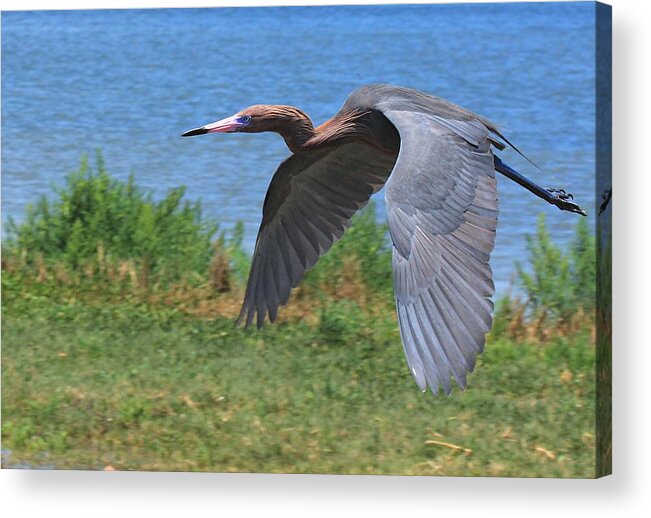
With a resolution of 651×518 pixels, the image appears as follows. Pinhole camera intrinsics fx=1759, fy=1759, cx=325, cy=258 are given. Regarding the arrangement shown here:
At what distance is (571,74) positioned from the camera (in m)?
6.11

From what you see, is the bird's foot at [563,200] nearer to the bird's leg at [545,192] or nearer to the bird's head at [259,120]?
the bird's leg at [545,192]

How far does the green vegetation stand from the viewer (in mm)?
6258

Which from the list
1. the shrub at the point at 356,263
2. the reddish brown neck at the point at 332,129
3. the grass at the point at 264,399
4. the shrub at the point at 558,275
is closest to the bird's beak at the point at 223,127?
the reddish brown neck at the point at 332,129

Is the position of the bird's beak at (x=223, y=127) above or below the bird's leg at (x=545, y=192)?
above

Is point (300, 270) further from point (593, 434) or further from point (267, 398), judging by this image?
point (593, 434)

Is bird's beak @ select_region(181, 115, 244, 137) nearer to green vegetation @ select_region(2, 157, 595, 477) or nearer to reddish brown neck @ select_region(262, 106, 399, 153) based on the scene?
reddish brown neck @ select_region(262, 106, 399, 153)

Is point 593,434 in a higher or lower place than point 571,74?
lower

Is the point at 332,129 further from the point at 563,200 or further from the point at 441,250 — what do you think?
the point at 441,250

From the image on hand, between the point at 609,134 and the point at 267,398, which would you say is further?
the point at 267,398

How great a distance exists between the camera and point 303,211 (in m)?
6.55

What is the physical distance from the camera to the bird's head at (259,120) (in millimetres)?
6434

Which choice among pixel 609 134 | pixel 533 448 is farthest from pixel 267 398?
pixel 609 134

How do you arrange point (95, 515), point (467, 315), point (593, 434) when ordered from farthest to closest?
point (95, 515), point (593, 434), point (467, 315)

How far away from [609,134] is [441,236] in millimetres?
866
